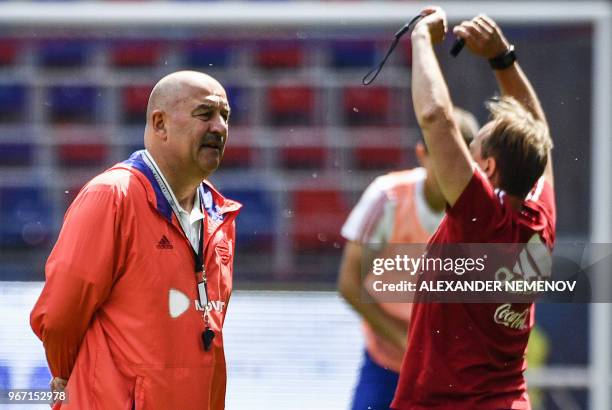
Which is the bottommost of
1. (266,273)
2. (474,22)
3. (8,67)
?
(266,273)

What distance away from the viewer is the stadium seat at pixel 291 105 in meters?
4.13

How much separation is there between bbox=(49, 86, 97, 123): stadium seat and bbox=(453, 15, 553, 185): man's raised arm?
205 cm

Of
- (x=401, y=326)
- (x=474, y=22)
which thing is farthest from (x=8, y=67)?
(x=474, y=22)

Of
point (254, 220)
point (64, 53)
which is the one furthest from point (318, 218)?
point (64, 53)

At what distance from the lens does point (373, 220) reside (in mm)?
3209

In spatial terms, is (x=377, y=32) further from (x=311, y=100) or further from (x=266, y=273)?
(x=266, y=273)

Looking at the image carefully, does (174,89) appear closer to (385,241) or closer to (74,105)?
(385,241)

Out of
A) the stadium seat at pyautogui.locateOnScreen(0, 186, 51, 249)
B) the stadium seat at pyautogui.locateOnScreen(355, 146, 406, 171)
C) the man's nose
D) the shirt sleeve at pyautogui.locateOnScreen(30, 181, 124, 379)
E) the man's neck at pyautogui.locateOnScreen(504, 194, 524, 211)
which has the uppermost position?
the man's nose

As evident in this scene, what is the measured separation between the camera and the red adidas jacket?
6.66 ft

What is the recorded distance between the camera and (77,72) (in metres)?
4.01

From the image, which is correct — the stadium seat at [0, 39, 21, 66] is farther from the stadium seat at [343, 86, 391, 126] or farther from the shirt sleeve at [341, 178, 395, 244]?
the shirt sleeve at [341, 178, 395, 244]

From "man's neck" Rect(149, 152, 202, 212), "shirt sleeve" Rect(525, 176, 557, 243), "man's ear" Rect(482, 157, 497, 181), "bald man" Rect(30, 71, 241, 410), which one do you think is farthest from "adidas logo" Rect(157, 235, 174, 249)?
"shirt sleeve" Rect(525, 176, 557, 243)

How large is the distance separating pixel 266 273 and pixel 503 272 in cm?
164

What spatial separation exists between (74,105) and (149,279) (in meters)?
2.19
